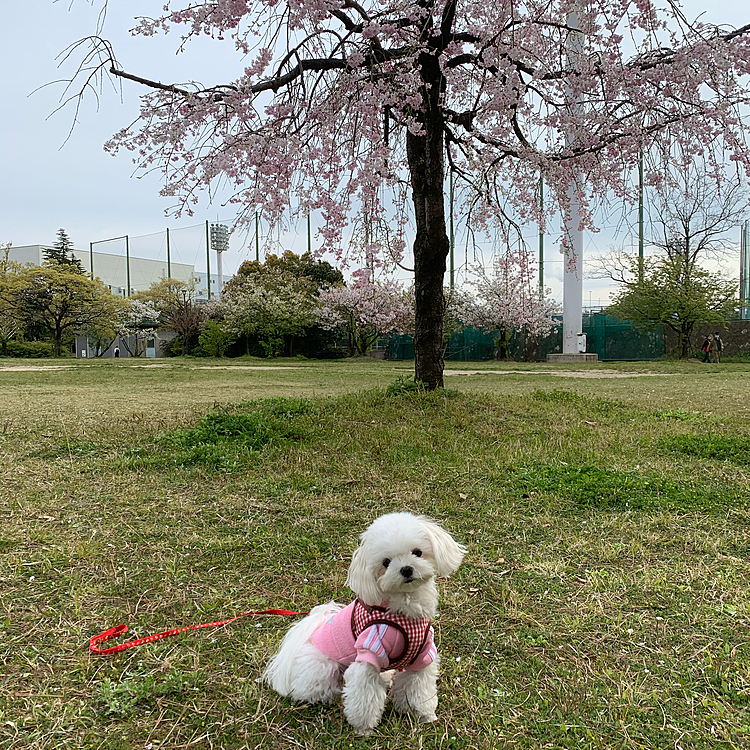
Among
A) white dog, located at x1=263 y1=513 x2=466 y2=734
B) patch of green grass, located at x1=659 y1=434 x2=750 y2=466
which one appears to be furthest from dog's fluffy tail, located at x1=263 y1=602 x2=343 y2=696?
patch of green grass, located at x1=659 y1=434 x2=750 y2=466

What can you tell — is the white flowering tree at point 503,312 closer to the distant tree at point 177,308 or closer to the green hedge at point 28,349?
the distant tree at point 177,308

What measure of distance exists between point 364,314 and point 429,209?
19201mm

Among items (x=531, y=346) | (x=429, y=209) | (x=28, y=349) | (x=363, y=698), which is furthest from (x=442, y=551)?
(x=28, y=349)

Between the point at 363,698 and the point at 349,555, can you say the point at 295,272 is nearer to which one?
the point at 349,555

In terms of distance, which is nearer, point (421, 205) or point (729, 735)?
point (729, 735)

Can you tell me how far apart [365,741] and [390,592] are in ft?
1.32

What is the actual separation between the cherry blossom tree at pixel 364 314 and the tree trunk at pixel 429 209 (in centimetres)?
1785

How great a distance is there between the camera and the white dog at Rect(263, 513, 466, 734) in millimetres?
1625

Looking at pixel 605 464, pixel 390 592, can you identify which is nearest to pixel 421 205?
pixel 605 464

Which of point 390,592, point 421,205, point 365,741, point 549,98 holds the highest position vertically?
point 549,98

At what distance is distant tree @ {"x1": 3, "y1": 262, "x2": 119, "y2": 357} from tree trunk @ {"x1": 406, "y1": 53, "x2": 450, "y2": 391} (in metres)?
25.2

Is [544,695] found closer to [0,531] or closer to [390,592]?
[390,592]

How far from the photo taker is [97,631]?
217 centimetres

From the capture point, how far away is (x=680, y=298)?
22.1 meters
